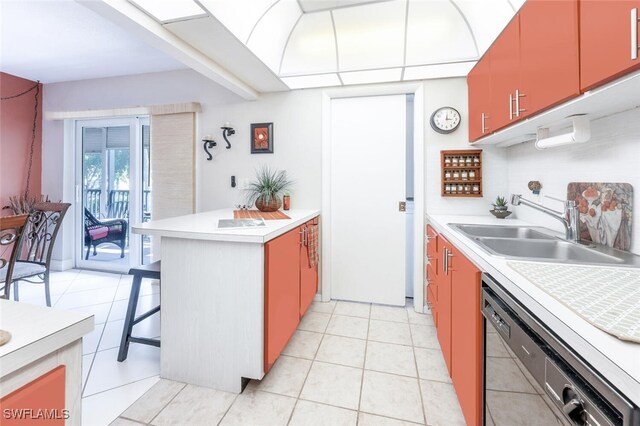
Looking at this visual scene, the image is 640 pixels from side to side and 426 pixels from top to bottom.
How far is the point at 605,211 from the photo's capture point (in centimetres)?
138

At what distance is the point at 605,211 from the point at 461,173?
1313mm

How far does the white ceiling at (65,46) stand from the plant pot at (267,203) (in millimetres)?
1914

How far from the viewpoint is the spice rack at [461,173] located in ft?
8.50

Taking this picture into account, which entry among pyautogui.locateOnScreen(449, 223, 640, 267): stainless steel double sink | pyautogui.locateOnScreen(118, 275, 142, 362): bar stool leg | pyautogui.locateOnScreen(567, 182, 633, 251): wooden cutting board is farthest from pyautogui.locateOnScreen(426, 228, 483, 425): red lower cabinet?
pyautogui.locateOnScreen(118, 275, 142, 362): bar stool leg

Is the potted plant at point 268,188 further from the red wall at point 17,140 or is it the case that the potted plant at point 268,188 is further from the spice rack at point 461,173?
the red wall at point 17,140

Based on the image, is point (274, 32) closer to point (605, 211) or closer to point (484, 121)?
point (484, 121)

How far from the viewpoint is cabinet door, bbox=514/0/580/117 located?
3.54 feet

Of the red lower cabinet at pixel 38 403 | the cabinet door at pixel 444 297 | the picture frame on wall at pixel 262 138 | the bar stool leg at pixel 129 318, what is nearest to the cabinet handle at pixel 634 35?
the cabinet door at pixel 444 297

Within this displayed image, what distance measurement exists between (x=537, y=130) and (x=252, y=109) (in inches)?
102

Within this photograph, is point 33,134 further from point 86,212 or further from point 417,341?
point 417,341

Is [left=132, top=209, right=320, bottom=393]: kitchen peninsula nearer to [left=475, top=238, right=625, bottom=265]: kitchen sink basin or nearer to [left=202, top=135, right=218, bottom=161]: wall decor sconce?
[left=475, top=238, right=625, bottom=265]: kitchen sink basin

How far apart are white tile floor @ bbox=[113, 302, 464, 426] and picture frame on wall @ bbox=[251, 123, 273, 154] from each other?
75.7 inches

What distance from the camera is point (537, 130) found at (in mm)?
1751

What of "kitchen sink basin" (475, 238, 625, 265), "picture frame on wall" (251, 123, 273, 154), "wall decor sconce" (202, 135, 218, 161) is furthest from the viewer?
"wall decor sconce" (202, 135, 218, 161)
